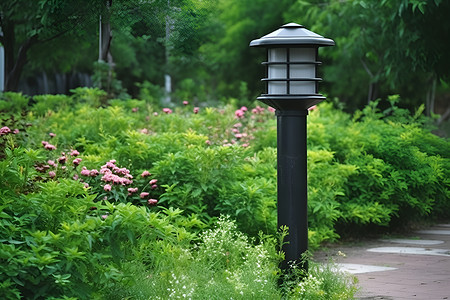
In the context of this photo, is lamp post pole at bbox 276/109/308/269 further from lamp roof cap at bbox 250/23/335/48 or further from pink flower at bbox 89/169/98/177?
pink flower at bbox 89/169/98/177

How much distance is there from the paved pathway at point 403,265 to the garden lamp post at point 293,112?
764 millimetres

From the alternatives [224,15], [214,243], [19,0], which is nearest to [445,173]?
[214,243]

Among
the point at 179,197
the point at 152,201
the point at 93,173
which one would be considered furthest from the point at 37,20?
the point at 152,201

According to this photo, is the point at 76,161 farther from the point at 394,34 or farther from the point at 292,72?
Answer: the point at 394,34

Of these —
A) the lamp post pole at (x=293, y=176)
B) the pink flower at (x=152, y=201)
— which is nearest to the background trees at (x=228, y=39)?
the pink flower at (x=152, y=201)

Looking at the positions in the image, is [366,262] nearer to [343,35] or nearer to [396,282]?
[396,282]

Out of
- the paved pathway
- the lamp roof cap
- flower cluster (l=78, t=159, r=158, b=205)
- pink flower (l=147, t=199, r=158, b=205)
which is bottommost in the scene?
the paved pathway

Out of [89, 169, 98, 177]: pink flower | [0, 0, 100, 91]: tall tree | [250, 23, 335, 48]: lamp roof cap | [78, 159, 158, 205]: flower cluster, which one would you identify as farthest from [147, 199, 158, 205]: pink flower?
[250, 23, 335, 48]: lamp roof cap

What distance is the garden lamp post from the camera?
548 centimetres

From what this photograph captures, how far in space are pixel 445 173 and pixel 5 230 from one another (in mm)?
6996

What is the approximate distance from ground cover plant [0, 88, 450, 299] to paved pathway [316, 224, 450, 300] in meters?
0.37

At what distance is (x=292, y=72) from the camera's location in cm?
552

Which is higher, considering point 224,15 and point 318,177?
point 224,15

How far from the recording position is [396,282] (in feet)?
21.8
